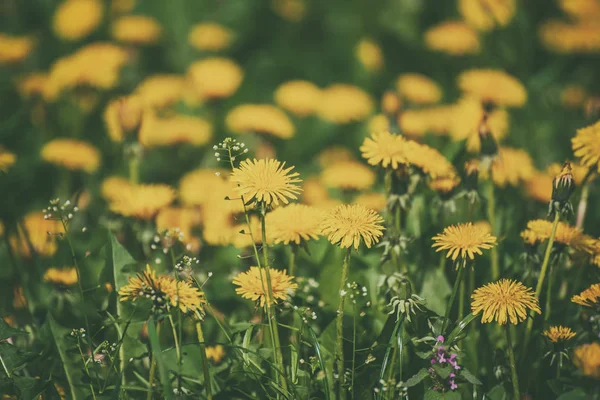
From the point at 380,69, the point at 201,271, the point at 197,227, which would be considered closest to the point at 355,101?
the point at 380,69

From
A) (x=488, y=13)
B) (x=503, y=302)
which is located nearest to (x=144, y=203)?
(x=503, y=302)

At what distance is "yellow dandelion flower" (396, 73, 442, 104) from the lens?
3.04 m

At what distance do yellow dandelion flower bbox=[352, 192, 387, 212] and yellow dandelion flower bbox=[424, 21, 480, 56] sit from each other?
1613 millimetres

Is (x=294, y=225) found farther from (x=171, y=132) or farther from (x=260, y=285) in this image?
(x=171, y=132)

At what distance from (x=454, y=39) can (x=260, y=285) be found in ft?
8.45

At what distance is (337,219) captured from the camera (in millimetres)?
1363

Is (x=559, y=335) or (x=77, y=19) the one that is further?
(x=77, y=19)

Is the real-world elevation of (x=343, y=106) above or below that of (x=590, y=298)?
above

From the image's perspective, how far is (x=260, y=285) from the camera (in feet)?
4.64

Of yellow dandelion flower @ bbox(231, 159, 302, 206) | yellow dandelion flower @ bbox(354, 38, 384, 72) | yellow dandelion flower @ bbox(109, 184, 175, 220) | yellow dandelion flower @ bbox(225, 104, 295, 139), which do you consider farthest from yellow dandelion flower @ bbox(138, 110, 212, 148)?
yellow dandelion flower @ bbox(231, 159, 302, 206)

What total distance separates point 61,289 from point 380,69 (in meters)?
2.32

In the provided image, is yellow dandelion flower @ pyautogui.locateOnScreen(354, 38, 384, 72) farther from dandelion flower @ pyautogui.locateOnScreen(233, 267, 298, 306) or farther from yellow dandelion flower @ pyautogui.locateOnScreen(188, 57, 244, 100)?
dandelion flower @ pyautogui.locateOnScreen(233, 267, 298, 306)

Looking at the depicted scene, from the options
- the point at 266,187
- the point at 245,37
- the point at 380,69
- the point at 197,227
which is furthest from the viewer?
the point at 245,37

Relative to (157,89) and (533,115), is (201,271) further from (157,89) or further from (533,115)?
(533,115)
